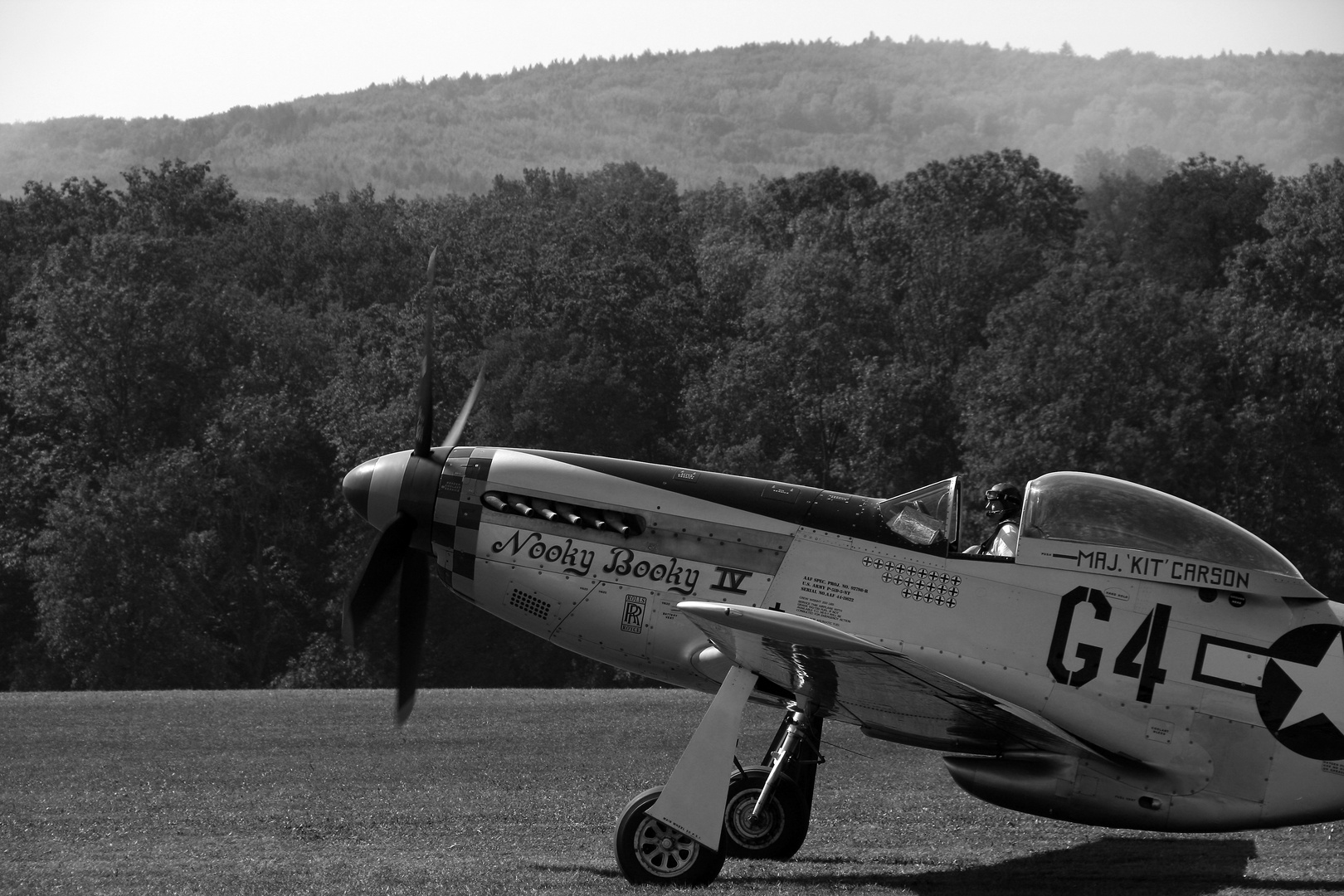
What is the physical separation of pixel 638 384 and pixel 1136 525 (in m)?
39.1

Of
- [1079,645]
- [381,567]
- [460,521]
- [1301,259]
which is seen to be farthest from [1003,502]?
[1301,259]

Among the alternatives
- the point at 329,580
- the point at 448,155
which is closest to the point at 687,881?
the point at 329,580

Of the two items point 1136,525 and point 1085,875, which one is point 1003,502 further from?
point 1085,875

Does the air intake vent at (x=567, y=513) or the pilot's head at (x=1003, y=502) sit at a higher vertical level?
the pilot's head at (x=1003, y=502)

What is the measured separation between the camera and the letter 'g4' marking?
9.18m

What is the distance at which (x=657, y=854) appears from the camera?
8828 millimetres

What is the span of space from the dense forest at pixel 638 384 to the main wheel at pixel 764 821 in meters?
27.1

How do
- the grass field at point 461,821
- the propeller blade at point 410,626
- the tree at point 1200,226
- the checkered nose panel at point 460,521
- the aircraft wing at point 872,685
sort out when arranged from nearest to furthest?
the aircraft wing at point 872,685
the grass field at point 461,821
the propeller blade at point 410,626
the checkered nose panel at point 460,521
the tree at point 1200,226

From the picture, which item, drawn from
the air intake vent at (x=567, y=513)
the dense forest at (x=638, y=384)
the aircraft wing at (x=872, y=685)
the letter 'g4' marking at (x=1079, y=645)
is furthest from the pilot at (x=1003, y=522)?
the dense forest at (x=638, y=384)

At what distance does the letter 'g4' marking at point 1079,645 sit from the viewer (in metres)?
9.18

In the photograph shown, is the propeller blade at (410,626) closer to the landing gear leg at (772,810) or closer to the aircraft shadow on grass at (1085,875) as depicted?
the aircraft shadow on grass at (1085,875)

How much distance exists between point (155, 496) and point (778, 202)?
110 feet

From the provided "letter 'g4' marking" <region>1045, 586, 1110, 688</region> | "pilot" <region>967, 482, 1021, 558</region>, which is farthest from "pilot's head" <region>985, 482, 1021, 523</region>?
"letter 'g4' marking" <region>1045, 586, 1110, 688</region>

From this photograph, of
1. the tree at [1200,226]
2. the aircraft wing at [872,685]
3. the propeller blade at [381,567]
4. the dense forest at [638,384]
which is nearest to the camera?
the aircraft wing at [872,685]
